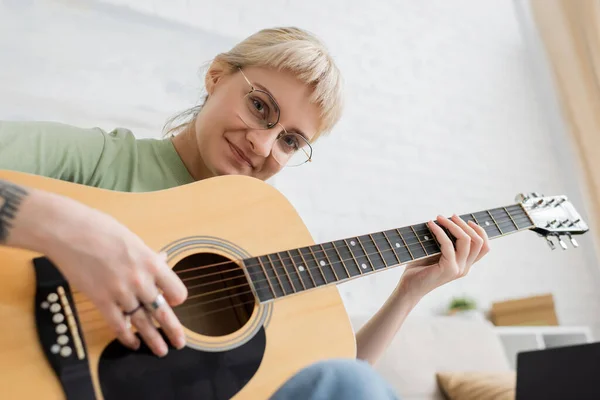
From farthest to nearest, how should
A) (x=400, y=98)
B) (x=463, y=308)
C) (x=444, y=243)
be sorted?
(x=400, y=98), (x=463, y=308), (x=444, y=243)

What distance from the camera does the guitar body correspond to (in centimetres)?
56

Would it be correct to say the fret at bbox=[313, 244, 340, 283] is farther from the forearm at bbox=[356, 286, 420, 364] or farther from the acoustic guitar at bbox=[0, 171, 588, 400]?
the forearm at bbox=[356, 286, 420, 364]

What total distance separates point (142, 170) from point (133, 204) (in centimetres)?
31

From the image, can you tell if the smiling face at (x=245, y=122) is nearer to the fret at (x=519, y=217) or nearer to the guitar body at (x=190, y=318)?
the guitar body at (x=190, y=318)

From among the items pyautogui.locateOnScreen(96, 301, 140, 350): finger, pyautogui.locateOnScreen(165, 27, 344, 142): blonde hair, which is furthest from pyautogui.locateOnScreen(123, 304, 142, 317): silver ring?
pyautogui.locateOnScreen(165, 27, 344, 142): blonde hair

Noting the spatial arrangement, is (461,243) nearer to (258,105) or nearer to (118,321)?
(258,105)

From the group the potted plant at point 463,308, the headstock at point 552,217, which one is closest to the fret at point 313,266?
the headstock at point 552,217

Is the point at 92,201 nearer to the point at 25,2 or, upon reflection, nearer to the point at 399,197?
the point at 25,2

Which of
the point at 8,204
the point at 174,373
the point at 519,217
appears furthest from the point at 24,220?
the point at 519,217

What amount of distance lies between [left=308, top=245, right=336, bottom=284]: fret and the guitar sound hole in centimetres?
14

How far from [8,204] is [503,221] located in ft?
3.28

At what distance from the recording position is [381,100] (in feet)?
7.18

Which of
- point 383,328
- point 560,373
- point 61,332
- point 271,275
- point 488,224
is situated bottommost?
point 560,373

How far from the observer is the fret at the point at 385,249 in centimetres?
94
